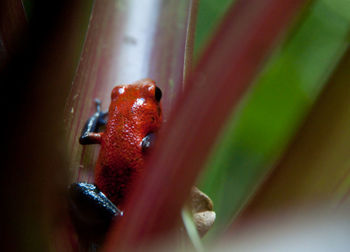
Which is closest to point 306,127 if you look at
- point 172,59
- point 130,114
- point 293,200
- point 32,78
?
point 293,200

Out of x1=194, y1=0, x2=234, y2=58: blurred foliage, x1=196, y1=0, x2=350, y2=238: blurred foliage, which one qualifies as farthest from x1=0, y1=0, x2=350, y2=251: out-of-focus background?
x1=194, y1=0, x2=234, y2=58: blurred foliage

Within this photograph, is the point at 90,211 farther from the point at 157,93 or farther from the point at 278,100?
the point at 278,100

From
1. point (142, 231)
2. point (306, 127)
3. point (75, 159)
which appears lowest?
point (75, 159)

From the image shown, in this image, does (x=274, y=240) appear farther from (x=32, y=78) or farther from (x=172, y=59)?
(x=172, y=59)

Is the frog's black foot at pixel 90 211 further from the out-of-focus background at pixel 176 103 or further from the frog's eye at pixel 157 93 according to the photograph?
the frog's eye at pixel 157 93

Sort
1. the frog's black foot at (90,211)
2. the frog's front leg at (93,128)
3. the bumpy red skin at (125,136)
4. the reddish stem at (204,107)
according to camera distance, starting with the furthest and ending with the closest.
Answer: the bumpy red skin at (125,136)
the frog's front leg at (93,128)
the frog's black foot at (90,211)
the reddish stem at (204,107)

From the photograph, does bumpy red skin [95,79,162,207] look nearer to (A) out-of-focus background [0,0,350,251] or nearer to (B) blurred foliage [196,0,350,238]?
(A) out-of-focus background [0,0,350,251]

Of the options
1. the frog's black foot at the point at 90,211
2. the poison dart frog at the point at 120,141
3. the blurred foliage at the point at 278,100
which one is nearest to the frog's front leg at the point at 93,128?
the poison dart frog at the point at 120,141
